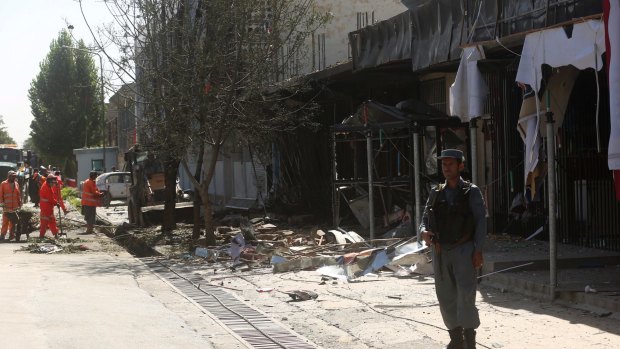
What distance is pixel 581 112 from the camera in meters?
13.4

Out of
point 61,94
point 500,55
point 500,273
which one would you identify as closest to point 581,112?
point 500,55

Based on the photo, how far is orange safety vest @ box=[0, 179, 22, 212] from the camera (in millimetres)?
22250

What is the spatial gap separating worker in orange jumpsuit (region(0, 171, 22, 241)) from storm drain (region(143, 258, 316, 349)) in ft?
29.2

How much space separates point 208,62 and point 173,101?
108 centimetres

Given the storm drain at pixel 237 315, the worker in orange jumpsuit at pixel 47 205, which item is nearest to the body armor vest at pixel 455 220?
the storm drain at pixel 237 315

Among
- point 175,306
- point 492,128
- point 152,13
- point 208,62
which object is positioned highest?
point 152,13

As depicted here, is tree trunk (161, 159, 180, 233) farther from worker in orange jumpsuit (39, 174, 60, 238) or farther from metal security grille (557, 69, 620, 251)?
metal security grille (557, 69, 620, 251)

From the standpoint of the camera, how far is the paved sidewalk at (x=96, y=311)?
27.0 feet

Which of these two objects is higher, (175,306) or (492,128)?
(492,128)

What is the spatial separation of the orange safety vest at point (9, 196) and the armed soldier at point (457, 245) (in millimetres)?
17126

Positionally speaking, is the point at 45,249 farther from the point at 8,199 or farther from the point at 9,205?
the point at 8,199

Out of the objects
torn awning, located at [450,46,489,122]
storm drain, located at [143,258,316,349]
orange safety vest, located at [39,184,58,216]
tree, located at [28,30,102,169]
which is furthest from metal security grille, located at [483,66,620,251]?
tree, located at [28,30,102,169]

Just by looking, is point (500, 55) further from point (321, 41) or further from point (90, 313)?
point (321, 41)

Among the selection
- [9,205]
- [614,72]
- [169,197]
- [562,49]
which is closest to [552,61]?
[562,49]
